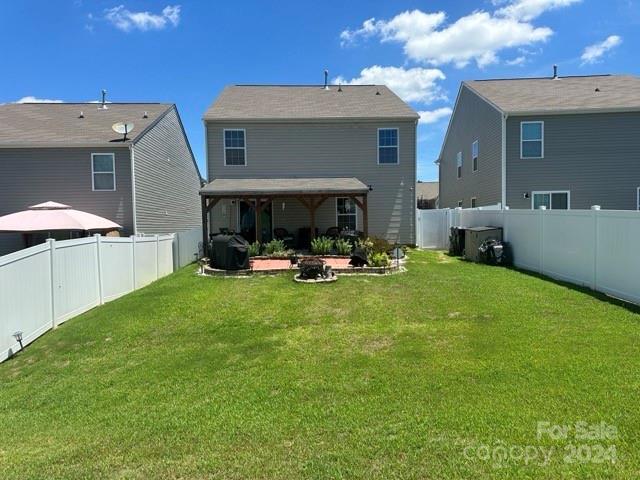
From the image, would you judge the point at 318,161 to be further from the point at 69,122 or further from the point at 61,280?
the point at 61,280

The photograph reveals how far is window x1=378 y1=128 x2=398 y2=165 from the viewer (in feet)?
56.7

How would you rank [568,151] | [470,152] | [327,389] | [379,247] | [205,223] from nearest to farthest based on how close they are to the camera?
[327,389], [379,247], [205,223], [568,151], [470,152]

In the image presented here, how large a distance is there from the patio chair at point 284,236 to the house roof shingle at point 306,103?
457 centimetres

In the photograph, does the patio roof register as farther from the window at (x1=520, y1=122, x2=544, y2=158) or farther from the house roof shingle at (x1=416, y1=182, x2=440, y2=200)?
the house roof shingle at (x1=416, y1=182, x2=440, y2=200)

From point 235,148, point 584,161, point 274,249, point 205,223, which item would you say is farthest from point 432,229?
point 205,223

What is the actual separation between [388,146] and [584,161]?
26.0ft

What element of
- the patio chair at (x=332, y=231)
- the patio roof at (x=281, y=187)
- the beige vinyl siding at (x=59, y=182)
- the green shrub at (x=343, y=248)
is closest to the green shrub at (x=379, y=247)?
the green shrub at (x=343, y=248)

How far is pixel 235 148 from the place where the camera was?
17.1m

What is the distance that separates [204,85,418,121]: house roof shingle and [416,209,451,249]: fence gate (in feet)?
14.0

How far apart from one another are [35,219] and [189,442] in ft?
37.9

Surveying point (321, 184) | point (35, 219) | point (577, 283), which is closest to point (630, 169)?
point (577, 283)

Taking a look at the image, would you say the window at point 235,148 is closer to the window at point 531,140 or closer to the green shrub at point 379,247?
the green shrub at point 379,247

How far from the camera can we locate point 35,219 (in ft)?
39.5

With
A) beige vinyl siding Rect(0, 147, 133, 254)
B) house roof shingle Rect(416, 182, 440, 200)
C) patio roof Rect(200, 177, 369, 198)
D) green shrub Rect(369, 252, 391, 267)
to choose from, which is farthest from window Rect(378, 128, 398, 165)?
house roof shingle Rect(416, 182, 440, 200)
